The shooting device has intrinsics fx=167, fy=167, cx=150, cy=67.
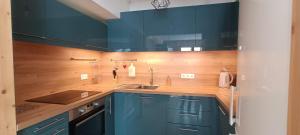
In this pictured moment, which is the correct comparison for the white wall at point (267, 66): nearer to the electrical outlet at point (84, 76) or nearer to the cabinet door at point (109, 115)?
the cabinet door at point (109, 115)

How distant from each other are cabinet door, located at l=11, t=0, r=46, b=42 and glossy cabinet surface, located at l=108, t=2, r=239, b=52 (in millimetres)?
1154

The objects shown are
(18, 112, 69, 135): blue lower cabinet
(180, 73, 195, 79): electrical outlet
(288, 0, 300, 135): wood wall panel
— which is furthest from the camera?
(180, 73, 195, 79): electrical outlet

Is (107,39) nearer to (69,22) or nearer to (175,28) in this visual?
(69,22)

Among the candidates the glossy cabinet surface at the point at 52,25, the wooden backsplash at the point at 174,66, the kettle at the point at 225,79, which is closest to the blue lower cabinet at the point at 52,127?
the glossy cabinet surface at the point at 52,25

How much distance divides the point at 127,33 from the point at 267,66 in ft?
6.96

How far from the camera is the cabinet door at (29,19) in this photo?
1.26 metres

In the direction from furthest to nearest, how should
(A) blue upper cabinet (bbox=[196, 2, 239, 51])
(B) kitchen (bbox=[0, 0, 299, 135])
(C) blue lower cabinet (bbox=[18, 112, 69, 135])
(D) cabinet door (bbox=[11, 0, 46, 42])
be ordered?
(A) blue upper cabinet (bbox=[196, 2, 239, 51]), (D) cabinet door (bbox=[11, 0, 46, 42]), (C) blue lower cabinet (bbox=[18, 112, 69, 135]), (B) kitchen (bbox=[0, 0, 299, 135])

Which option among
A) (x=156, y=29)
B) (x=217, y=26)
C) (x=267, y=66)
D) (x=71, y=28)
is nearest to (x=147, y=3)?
(x=156, y=29)

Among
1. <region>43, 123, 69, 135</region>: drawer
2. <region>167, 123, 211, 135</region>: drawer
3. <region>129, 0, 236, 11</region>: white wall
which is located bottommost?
<region>167, 123, 211, 135</region>: drawer

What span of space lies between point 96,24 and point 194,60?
152 centimetres

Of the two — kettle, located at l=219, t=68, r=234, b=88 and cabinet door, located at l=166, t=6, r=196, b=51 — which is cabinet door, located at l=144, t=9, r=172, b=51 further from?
kettle, located at l=219, t=68, r=234, b=88

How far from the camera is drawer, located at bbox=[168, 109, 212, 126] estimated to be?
6.64 ft

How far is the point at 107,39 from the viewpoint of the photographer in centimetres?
259

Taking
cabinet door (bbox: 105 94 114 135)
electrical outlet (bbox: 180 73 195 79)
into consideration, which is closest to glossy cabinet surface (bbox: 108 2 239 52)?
electrical outlet (bbox: 180 73 195 79)
